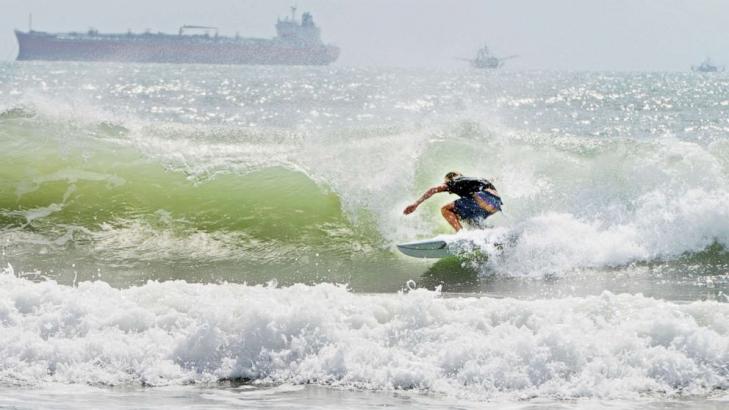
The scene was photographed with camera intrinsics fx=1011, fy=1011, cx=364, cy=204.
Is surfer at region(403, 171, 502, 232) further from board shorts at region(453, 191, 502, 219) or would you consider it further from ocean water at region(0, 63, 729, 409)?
ocean water at region(0, 63, 729, 409)

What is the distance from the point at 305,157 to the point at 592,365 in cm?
1026

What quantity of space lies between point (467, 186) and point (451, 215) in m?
0.46

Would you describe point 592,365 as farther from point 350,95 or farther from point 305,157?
point 350,95

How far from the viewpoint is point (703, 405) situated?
26.5 ft

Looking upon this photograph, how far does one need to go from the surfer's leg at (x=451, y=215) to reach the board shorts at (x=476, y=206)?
0.05 meters

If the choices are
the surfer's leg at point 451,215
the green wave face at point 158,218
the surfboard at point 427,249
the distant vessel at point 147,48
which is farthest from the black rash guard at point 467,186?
the distant vessel at point 147,48

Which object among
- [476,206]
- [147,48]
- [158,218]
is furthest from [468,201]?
[147,48]

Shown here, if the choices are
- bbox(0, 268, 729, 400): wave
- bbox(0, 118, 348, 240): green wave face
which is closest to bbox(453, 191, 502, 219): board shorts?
bbox(0, 118, 348, 240): green wave face

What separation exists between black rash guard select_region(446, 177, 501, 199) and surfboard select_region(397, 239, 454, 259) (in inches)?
34.6

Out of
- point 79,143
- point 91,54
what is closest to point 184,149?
point 79,143

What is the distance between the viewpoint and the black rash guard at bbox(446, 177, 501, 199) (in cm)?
1392

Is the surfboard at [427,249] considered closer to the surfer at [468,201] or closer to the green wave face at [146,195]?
the surfer at [468,201]

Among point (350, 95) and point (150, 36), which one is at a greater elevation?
point (150, 36)

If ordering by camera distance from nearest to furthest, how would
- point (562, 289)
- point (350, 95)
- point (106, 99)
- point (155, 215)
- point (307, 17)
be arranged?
point (562, 289) < point (155, 215) < point (106, 99) < point (350, 95) < point (307, 17)
